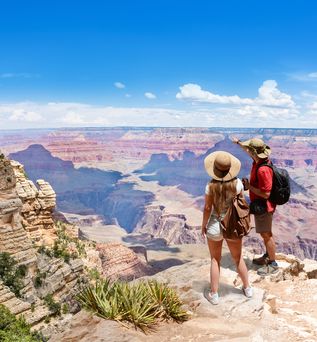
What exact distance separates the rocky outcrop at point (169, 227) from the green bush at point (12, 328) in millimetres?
118600

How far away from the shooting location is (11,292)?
16.7 metres

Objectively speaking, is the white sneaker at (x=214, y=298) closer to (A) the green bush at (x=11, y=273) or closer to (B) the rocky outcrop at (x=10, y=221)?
(A) the green bush at (x=11, y=273)

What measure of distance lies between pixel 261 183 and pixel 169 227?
150397 millimetres

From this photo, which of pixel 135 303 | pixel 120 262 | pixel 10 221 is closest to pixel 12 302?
pixel 10 221

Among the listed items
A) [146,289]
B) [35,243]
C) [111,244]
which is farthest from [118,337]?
[111,244]

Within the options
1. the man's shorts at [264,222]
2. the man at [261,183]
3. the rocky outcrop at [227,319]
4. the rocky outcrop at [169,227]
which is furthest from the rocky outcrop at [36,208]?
the rocky outcrop at [169,227]

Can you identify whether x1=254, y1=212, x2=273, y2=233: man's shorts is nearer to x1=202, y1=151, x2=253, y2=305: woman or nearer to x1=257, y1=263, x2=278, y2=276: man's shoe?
x1=257, y1=263, x2=278, y2=276: man's shoe

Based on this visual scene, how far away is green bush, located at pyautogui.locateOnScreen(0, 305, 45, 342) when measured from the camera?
38.0 ft

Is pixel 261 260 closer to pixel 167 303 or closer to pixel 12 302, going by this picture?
pixel 167 303

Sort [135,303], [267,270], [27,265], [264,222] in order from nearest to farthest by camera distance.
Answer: [135,303], [264,222], [267,270], [27,265]

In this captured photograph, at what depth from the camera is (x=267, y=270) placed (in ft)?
27.7

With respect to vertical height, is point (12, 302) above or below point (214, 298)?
below

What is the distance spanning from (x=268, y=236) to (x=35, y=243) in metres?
17.2

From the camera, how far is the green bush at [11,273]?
58.0 ft
